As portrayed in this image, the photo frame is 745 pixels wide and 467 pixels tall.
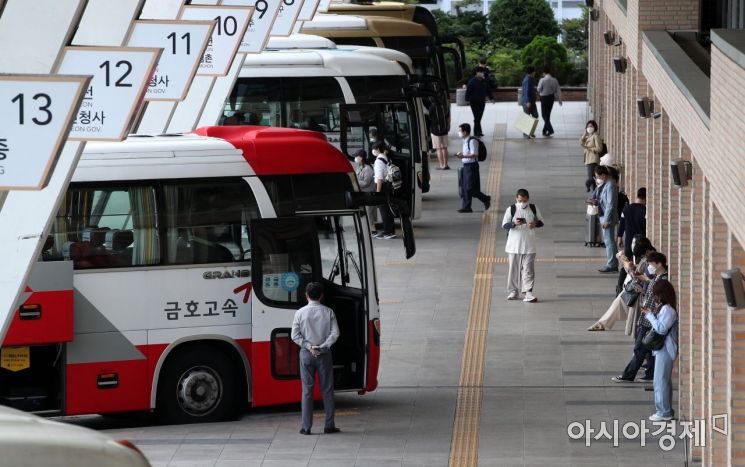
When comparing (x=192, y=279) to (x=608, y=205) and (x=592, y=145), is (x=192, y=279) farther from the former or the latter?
(x=592, y=145)

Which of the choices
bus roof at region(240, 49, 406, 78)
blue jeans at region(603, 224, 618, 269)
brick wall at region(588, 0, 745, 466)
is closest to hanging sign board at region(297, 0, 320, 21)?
bus roof at region(240, 49, 406, 78)

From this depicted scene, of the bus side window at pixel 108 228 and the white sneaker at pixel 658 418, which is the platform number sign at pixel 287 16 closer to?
the bus side window at pixel 108 228

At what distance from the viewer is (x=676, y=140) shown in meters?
18.4

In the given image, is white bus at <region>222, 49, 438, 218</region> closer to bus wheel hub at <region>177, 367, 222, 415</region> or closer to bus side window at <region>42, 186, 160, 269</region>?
bus wheel hub at <region>177, 367, 222, 415</region>

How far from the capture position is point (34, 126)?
9758 mm

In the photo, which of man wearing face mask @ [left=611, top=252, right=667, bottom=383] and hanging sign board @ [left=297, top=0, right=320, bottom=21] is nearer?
man wearing face mask @ [left=611, top=252, right=667, bottom=383]

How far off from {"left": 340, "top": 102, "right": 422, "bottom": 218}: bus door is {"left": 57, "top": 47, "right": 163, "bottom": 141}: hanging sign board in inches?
600

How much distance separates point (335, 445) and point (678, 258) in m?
4.35

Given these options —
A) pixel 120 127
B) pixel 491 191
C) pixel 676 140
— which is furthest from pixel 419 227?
pixel 120 127

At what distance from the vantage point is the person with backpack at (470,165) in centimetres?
2853

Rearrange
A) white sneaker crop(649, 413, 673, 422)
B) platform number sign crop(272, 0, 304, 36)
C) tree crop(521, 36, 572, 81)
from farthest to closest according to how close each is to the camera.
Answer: tree crop(521, 36, 572, 81) < platform number sign crop(272, 0, 304, 36) < white sneaker crop(649, 413, 673, 422)

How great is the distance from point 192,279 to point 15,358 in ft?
6.21

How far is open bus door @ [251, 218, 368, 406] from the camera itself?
15867 millimetres

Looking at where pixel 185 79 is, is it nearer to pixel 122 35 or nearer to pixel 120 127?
pixel 122 35
